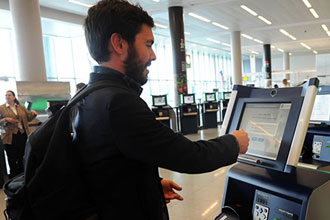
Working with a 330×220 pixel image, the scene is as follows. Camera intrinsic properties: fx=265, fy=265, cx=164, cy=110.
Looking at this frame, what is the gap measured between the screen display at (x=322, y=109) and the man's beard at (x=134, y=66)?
1.63 metres

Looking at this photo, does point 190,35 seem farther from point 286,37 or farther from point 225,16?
point 286,37

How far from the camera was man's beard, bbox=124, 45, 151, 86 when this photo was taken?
939mm

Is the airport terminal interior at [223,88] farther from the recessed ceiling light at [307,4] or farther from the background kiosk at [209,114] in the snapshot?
the recessed ceiling light at [307,4]

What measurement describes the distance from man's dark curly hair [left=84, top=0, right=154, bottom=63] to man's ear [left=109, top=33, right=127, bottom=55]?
0.01 m

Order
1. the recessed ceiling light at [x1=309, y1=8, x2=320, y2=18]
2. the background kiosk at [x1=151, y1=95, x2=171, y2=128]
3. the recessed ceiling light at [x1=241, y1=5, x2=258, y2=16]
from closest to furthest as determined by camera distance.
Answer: the background kiosk at [x1=151, y1=95, x2=171, y2=128], the recessed ceiling light at [x1=241, y1=5, x2=258, y2=16], the recessed ceiling light at [x1=309, y1=8, x2=320, y2=18]

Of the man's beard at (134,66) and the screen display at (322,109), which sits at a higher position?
the man's beard at (134,66)

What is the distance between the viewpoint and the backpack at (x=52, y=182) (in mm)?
804

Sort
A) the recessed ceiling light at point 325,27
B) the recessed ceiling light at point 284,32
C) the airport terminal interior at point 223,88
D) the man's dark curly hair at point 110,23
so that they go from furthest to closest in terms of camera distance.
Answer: the recessed ceiling light at point 284,32 → the recessed ceiling light at point 325,27 → the airport terminal interior at point 223,88 → the man's dark curly hair at point 110,23

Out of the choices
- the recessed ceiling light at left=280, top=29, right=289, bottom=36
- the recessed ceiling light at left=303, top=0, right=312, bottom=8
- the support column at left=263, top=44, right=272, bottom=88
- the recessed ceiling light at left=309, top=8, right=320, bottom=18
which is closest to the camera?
the recessed ceiling light at left=303, top=0, right=312, bottom=8

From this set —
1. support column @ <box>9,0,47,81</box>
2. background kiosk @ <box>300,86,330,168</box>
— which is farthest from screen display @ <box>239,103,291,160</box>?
support column @ <box>9,0,47,81</box>

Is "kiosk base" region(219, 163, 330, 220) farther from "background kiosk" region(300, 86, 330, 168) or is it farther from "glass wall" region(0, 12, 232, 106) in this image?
"glass wall" region(0, 12, 232, 106)

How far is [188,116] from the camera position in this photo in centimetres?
880

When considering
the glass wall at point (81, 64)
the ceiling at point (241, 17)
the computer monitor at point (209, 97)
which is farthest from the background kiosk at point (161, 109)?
the ceiling at point (241, 17)

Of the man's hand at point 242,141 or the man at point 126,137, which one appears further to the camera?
the man's hand at point 242,141
